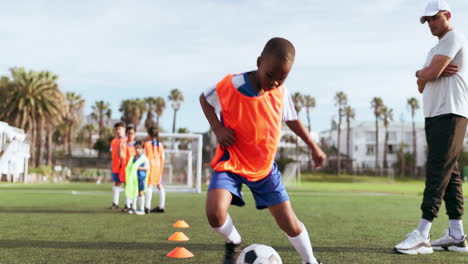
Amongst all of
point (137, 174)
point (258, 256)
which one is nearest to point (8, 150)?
point (137, 174)

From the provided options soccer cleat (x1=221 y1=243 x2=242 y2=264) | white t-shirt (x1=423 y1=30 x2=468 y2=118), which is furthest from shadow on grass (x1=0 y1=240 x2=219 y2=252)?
white t-shirt (x1=423 y1=30 x2=468 y2=118)

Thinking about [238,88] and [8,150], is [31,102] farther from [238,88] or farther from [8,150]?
[238,88]

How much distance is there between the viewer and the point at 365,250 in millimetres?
4422

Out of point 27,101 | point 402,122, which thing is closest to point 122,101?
point 27,101

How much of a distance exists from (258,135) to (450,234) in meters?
2.69

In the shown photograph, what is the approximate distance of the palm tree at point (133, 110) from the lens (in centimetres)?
7106

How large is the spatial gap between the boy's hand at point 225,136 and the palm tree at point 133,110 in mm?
69658

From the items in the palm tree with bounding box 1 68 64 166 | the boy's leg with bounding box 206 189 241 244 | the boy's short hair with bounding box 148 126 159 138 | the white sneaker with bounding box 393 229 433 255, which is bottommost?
the white sneaker with bounding box 393 229 433 255

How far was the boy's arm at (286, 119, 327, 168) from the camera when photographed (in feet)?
10.7

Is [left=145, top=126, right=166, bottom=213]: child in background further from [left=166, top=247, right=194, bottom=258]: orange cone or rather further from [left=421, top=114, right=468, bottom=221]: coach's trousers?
[left=421, top=114, right=468, bottom=221]: coach's trousers

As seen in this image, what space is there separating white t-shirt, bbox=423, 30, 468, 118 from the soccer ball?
7.65ft

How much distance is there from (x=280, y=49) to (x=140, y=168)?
20.5 ft

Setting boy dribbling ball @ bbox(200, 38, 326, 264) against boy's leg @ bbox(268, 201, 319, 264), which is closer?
boy dribbling ball @ bbox(200, 38, 326, 264)

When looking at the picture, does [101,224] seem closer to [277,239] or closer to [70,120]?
[277,239]
